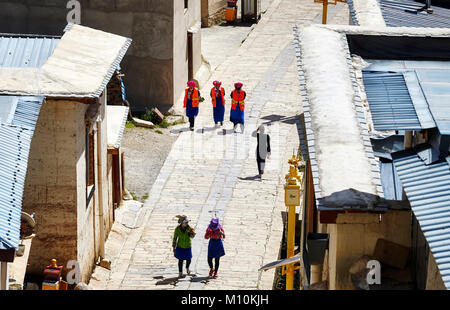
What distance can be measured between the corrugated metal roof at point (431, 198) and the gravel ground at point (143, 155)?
14.2 m

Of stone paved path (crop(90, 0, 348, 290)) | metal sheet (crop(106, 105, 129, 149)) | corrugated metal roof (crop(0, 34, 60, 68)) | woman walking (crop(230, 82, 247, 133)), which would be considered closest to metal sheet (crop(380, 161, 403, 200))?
stone paved path (crop(90, 0, 348, 290))

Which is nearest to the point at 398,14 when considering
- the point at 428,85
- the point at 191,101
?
the point at 191,101

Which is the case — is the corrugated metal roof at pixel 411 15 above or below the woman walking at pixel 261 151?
above

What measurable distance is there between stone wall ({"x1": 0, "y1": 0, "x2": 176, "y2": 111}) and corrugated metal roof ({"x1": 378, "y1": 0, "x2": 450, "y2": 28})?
8162 millimetres

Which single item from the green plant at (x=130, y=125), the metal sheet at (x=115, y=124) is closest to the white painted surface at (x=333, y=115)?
the metal sheet at (x=115, y=124)

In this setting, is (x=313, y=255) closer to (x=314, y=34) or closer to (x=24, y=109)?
(x=314, y=34)

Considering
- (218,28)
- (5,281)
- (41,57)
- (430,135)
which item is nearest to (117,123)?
(41,57)

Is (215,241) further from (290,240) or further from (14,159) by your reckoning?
(14,159)

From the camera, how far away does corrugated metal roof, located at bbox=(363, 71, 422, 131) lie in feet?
42.4

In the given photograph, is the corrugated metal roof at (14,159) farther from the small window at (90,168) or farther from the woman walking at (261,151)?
the woman walking at (261,151)

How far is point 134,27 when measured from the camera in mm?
30516

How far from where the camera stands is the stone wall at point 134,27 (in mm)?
30281

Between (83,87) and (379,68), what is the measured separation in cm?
594

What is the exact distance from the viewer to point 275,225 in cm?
2428
